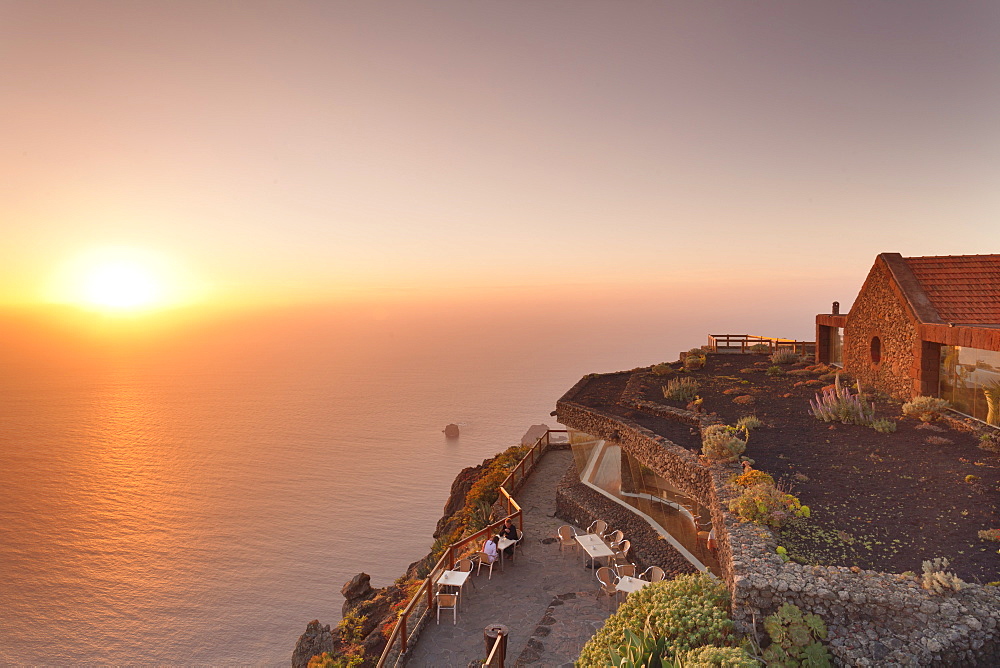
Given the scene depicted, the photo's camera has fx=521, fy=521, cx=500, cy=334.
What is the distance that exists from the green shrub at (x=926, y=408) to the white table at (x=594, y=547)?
9.43m

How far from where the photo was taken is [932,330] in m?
14.6

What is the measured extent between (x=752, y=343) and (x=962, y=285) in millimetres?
15872

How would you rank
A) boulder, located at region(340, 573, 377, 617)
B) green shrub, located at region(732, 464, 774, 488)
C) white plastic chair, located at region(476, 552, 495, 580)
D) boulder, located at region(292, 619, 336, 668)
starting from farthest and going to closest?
boulder, located at region(340, 573, 377, 617) → boulder, located at region(292, 619, 336, 668) → white plastic chair, located at region(476, 552, 495, 580) → green shrub, located at region(732, 464, 774, 488)

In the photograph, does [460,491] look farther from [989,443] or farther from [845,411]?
[989,443]

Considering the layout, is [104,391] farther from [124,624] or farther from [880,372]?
[880,372]

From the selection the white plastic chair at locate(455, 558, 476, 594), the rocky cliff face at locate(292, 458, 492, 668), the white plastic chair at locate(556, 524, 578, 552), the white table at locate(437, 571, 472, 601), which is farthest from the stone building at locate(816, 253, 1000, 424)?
the rocky cliff face at locate(292, 458, 492, 668)

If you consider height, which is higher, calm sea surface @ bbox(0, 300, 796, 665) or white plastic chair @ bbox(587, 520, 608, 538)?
white plastic chair @ bbox(587, 520, 608, 538)

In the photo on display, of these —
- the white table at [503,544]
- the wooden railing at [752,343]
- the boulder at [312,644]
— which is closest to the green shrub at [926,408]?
the white table at [503,544]

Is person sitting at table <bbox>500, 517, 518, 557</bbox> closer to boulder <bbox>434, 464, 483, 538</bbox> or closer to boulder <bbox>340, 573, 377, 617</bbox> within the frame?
boulder <bbox>340, 573, 377, 617</bbox>

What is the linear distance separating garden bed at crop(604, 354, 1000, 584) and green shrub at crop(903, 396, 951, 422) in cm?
23

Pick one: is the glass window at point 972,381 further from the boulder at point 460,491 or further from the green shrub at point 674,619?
the boulder at point 460,491

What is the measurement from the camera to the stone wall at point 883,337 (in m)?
16.0

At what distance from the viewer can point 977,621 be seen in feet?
20.8

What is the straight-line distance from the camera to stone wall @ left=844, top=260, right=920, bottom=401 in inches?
632
